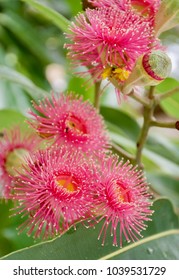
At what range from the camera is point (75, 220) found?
0.75 m

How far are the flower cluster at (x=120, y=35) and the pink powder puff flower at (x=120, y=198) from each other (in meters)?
0.12

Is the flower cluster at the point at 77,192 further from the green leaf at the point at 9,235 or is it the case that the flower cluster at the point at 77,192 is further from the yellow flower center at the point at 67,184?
the green leaf at the point at 9,235

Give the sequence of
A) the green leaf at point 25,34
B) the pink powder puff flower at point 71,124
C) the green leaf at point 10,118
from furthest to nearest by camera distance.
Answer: the green leaf at point 25,34
the green leaf at point 10,118
the pink powder puff flower at point 71,124

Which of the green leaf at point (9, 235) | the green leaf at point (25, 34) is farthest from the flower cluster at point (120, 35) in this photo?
the green leaf at point (25, 34)

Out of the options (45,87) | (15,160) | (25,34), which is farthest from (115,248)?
(25,34)

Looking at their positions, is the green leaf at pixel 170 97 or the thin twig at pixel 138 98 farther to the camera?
the green leaf at pixel 170 97

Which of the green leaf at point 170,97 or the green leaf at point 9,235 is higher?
the green leaf at point 170,97

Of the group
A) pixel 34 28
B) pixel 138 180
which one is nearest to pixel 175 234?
pixel 138 180

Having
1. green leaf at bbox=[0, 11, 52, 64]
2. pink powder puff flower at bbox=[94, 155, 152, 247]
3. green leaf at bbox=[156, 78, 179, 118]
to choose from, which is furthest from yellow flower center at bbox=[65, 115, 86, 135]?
green leaf at bbox=[0, 11, 52, 64]

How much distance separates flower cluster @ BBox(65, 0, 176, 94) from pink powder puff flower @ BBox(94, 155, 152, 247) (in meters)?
0.12

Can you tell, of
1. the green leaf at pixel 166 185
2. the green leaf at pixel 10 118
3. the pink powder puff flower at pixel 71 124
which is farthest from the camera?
the green leaf at pixel 166 185

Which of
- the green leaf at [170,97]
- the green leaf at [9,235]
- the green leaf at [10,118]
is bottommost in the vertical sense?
the green leaf at [9,235]

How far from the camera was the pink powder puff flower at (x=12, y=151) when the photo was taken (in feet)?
2.80

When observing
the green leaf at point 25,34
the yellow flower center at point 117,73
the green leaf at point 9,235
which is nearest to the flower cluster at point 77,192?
the yellow flower center at point 117,73
